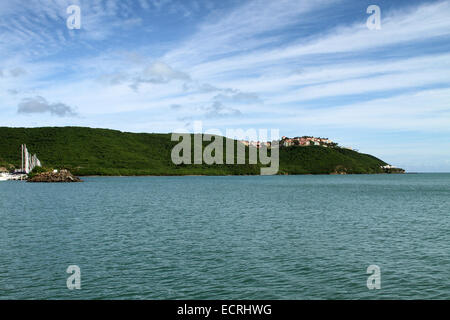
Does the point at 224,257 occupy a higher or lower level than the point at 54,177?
lower

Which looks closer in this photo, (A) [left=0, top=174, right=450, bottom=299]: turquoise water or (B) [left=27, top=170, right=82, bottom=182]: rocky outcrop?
(A) [left=0, top=174, right=450, bottom=299]: turquoise water

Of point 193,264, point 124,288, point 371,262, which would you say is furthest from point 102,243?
point 371,262

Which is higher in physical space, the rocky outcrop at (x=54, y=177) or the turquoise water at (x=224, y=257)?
the rocky outcrop at (x=54, y=177)

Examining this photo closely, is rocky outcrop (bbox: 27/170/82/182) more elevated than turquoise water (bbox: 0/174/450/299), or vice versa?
rocky outcrop (bbox: 27/170/82/182)

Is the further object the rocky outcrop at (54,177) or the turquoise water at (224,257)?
the rocky outcrop at (54,177)

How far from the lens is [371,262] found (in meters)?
28.1

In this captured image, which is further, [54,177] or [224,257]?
[54,177]
